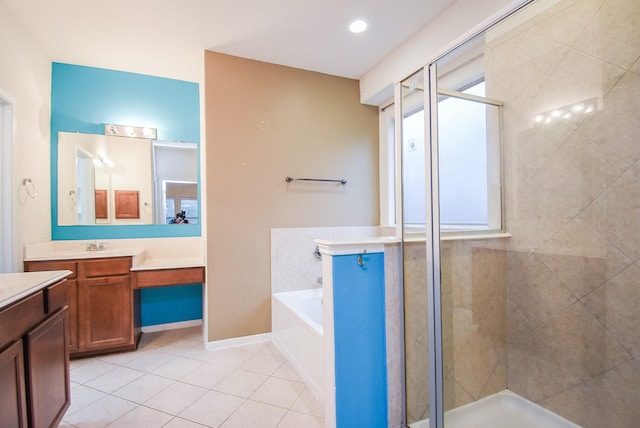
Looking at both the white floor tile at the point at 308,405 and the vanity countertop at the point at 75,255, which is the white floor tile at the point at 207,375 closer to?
the white floor tile at the point at 308,405

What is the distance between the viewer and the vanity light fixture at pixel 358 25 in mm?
2273

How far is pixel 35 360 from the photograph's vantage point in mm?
1264

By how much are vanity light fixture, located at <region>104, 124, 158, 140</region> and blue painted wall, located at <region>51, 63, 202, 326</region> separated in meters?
0.05

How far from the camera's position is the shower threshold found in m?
1.56

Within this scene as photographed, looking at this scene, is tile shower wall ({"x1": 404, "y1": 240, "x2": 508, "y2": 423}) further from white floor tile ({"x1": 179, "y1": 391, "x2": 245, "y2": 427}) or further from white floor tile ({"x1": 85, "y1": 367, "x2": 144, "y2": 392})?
white floor tile ({"x1": 85, "y1": 367, "x2": 144, "y2": 392})

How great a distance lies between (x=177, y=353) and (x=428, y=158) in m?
2.57

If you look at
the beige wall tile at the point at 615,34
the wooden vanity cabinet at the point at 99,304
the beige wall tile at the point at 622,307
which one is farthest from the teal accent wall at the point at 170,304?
the beige wall tile at the point at 615,34

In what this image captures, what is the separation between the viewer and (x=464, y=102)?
1.90 m

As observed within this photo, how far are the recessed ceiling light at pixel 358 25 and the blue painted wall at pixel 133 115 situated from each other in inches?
73.3

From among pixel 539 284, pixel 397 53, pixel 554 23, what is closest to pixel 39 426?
pixel 539 284

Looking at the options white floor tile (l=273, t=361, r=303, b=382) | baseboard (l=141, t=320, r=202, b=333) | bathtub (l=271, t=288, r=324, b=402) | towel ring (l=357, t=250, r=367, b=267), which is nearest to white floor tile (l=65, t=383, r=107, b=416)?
baseboard (l=141, t=320, r=202, b=333)

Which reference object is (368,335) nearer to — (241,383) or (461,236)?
(461,236)

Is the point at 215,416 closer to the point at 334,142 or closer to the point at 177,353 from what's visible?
the point at 177,353

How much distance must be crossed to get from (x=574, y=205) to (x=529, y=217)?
9.1 inches
